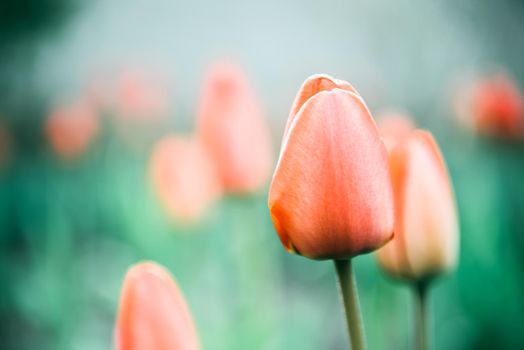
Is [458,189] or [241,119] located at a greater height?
[241,119]

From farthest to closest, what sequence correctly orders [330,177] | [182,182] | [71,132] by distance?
[71,132]
[182,182]
[330,177]

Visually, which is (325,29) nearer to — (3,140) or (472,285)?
(3,140)

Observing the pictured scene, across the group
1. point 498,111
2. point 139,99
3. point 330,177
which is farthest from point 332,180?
point 139,99

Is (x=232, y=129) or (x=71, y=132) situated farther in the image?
(x=71, y=132)

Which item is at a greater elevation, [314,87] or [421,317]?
[314,87]

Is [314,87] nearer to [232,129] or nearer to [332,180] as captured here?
[332,180]

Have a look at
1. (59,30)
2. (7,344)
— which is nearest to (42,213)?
(7,344)
